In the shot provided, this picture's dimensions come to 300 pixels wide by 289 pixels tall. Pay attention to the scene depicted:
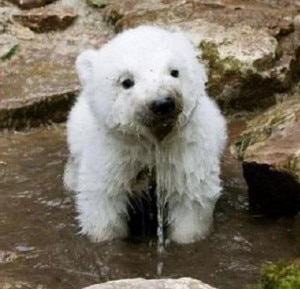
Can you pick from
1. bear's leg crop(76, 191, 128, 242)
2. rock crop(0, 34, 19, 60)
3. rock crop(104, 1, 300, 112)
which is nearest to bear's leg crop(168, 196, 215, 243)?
bear's leg crop(76, 191, 128, 242)

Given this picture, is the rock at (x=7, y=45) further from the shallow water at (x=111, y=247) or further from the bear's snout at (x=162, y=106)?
Result: the bear's snout at (x=162, y=106)

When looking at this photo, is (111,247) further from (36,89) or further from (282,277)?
(36,89)

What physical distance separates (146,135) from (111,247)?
2.84ft

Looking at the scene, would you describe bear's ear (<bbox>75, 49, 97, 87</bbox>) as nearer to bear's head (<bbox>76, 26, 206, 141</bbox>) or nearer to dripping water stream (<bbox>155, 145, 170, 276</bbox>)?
bear's head (<bbox>76, 26, 206, 141</bbox>)

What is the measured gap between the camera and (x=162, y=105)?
5.63 m

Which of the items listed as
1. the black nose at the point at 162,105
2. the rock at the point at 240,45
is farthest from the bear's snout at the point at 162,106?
the rock at the point at 240,45

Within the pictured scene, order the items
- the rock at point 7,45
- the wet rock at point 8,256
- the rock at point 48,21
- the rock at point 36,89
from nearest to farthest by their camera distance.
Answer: the wet rock at point 8,256, the rock at point 36,89, the rock at point 7,45, the rock at point 48,21

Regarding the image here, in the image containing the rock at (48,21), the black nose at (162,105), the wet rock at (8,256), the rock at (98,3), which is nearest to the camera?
the black nose at (162,105)

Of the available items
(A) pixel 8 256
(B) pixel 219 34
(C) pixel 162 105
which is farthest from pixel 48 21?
(C) pixel 162 105

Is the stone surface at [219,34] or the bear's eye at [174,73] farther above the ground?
the bear's eye at [174,73]

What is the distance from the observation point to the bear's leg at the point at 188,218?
6.36 metres

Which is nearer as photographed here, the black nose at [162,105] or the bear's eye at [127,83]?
the black nose at [162,105]

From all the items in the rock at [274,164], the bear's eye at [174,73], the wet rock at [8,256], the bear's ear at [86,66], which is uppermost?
the bear's eye at [174,73]

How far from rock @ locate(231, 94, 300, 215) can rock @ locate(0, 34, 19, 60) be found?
357 centimetres
